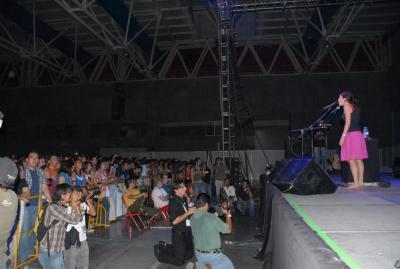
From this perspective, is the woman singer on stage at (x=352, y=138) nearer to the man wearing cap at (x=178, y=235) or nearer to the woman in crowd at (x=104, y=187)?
the man wearing cap at (x=178, y=235)

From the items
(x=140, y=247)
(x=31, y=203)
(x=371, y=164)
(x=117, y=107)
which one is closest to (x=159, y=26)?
(x=117, y=107)

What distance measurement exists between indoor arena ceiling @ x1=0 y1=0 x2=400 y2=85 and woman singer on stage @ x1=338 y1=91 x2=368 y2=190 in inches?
357

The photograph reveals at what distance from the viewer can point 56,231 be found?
4512 millimetres

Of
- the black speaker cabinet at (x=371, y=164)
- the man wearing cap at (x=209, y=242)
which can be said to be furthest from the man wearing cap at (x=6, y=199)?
the black speaker cabinet at (x=371, y=164)

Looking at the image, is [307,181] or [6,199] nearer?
[6,199]

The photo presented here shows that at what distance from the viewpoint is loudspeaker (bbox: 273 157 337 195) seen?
5.50m

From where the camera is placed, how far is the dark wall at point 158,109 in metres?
20.5

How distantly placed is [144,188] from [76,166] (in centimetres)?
386

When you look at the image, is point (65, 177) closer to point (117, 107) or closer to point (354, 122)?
point (354, 122)

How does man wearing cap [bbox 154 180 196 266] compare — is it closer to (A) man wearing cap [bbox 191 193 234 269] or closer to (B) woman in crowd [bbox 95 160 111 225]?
(A) man wearing cap [bbox 191 193 234 269]

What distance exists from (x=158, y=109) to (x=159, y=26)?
5.00 m

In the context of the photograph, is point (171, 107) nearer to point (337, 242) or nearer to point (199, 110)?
point (199, 110)

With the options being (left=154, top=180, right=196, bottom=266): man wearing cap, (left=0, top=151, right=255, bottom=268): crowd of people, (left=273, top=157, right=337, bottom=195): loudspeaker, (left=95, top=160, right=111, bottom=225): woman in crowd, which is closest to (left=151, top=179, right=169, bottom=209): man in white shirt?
(left=0, top=151, right=255, bottom=268): crowd of people

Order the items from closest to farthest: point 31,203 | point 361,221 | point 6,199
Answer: point 6,199 → point 361,221 → point 31,203
